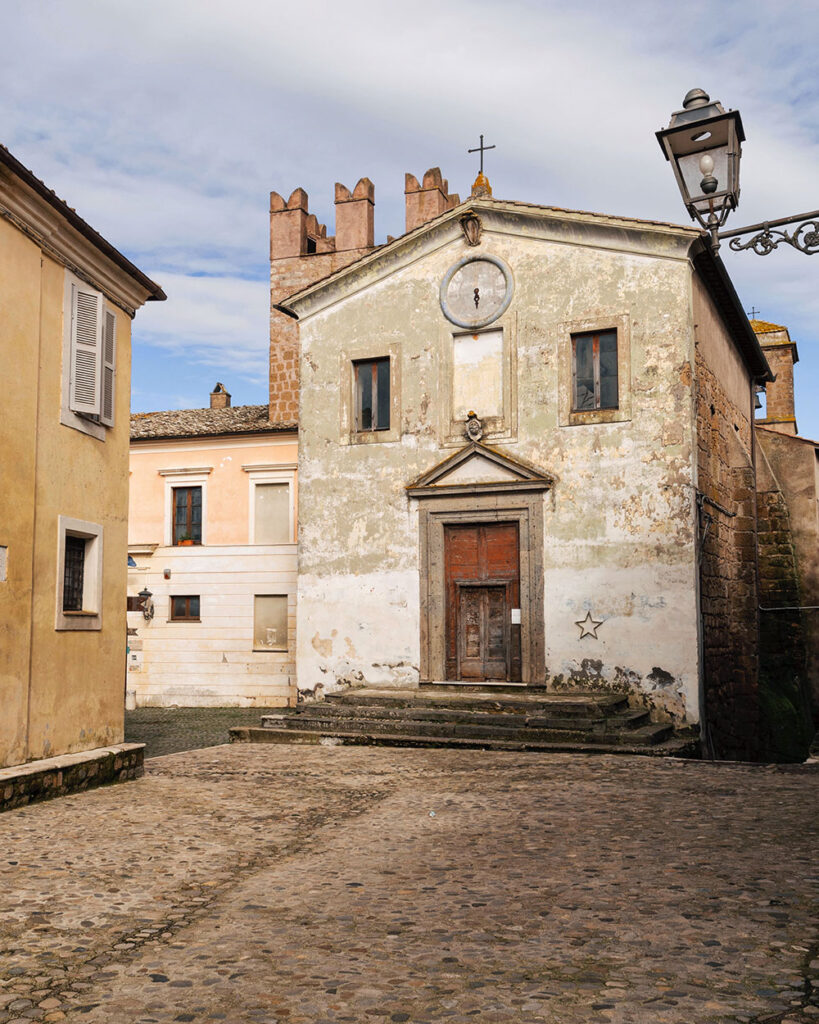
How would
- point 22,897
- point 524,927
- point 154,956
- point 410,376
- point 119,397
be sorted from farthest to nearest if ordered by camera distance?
point 410,376, point 119,397, point 22,897, point 524,927, point 154,956

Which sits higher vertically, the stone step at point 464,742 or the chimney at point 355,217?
the chimney at point 355,217

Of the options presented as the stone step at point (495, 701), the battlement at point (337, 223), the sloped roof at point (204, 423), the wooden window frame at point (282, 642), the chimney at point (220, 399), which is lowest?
the stone step at point (495, 701)

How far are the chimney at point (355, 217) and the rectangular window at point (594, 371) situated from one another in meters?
13.0

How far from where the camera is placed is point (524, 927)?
489 centimetres

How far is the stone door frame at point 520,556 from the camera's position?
14672 millimetres

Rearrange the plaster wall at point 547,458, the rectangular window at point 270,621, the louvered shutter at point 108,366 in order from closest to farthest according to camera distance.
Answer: the louvered shutter at point 108,366, the plaster wall at point 547,458, the rectangular window at point 270,621

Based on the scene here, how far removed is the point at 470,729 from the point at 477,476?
13.7 feet

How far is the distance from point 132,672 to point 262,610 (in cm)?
369

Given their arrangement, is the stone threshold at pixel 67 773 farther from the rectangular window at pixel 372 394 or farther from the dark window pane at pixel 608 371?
the dark window pane at pixel 608 371

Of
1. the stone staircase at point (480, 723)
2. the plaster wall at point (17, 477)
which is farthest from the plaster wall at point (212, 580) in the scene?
the plaster wall at point (17, 477)

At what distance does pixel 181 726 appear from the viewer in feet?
59.4

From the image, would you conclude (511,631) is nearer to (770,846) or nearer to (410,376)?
(410,376)

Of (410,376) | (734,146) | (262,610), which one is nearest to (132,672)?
(262,610)

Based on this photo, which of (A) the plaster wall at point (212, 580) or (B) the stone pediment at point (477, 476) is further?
(A) the plaster wall at point (212, 580)
